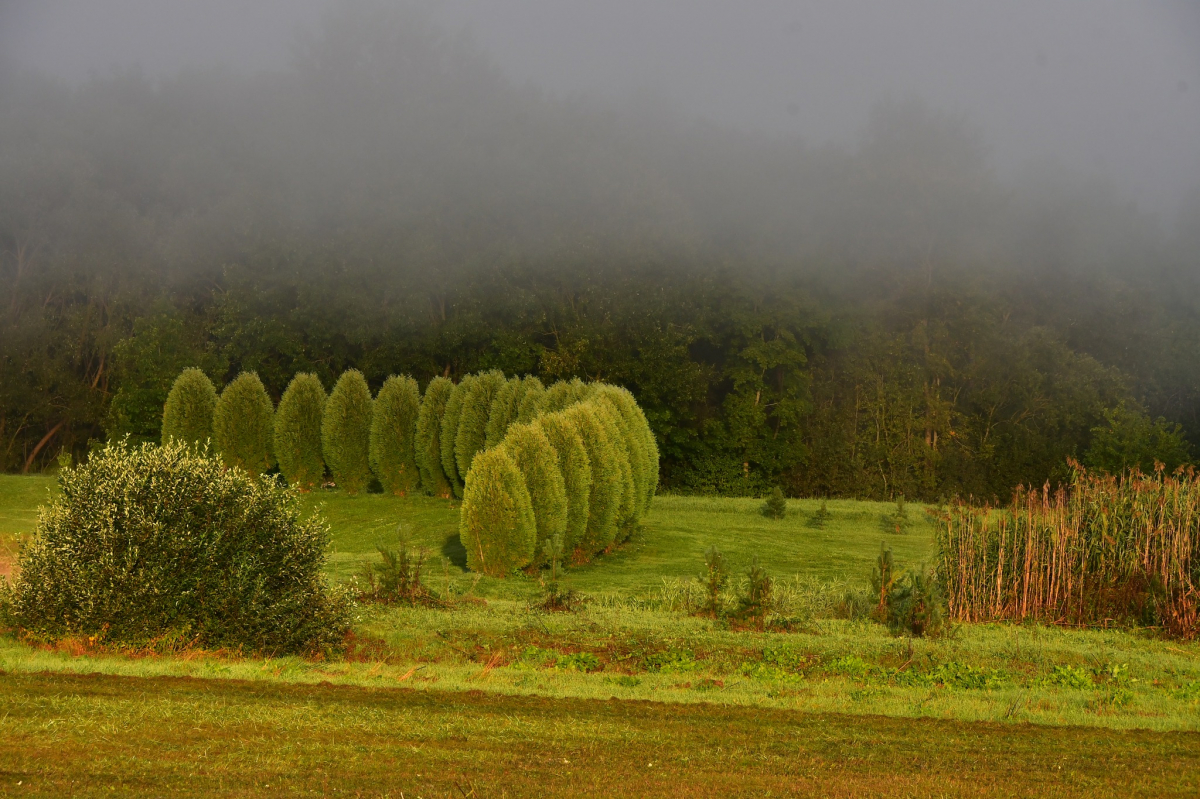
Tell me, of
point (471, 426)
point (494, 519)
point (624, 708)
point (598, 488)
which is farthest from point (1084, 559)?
point (471, 426)

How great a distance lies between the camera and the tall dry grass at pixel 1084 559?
14219 mm

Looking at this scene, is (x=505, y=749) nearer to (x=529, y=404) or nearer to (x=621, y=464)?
(x=621, y=464)

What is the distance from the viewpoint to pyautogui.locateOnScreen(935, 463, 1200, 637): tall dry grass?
46.6 ft

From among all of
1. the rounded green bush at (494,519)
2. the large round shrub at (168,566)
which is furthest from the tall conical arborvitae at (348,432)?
the large round shrub at (168,566)

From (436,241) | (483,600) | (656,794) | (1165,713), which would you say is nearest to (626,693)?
(656,794)

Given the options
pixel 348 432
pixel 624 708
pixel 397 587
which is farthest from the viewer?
pixel 348 432

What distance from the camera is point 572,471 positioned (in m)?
20.7

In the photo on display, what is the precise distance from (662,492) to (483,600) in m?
29.7

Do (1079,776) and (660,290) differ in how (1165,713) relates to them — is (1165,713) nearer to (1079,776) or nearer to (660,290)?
(1079,776)

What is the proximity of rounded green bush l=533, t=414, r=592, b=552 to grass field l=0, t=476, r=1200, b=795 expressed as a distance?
5872mm

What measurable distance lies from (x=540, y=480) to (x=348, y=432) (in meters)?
14.8

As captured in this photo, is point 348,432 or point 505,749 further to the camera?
point 348,432

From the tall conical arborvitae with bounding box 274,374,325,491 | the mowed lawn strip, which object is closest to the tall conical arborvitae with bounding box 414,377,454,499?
the tall conical arborvitae with bounding box 274,374,325,491

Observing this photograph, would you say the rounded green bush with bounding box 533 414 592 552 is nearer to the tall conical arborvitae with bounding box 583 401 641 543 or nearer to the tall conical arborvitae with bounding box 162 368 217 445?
the tall conical arborvitae with bounding box 583 401 641 543
